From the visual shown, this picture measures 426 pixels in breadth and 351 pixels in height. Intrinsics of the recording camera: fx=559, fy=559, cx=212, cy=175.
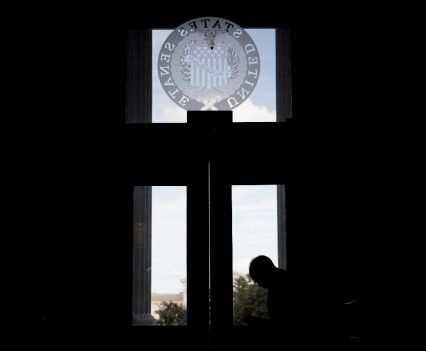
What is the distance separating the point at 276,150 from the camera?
471cm

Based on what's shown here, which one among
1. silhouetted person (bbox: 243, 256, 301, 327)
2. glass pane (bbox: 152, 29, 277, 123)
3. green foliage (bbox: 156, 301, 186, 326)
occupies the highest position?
glass pane (bbox: 152, 29, 277, 123)

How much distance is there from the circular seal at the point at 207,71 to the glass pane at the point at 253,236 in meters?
0.80

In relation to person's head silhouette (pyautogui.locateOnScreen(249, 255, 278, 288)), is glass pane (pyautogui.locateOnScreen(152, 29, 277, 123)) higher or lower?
higher

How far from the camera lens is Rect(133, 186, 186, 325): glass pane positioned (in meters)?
4.48

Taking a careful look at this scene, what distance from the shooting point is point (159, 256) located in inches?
181

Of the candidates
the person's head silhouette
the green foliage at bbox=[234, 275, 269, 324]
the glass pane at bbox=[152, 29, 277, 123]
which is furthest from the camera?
the glass pane at bbox=[152, 29, 277, 123]

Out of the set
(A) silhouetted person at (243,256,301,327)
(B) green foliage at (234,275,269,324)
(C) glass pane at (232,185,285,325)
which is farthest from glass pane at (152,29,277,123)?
(A) silhouetted person at (243,256,301,327)

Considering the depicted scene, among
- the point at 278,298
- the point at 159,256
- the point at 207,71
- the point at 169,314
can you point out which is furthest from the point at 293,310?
the point at 207,71

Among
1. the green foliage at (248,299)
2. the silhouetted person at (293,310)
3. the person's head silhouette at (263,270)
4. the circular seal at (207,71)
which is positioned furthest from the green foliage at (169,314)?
the circular seal at (207,71)

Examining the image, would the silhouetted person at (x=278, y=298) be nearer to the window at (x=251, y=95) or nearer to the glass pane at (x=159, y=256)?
the glass pane at (x=159, y=256)

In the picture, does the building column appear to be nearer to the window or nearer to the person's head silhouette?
the window

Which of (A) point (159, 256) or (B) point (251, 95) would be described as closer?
(A) point (159, 256)

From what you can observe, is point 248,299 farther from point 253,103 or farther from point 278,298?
point 253,103

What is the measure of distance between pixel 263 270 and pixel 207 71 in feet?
6.75
